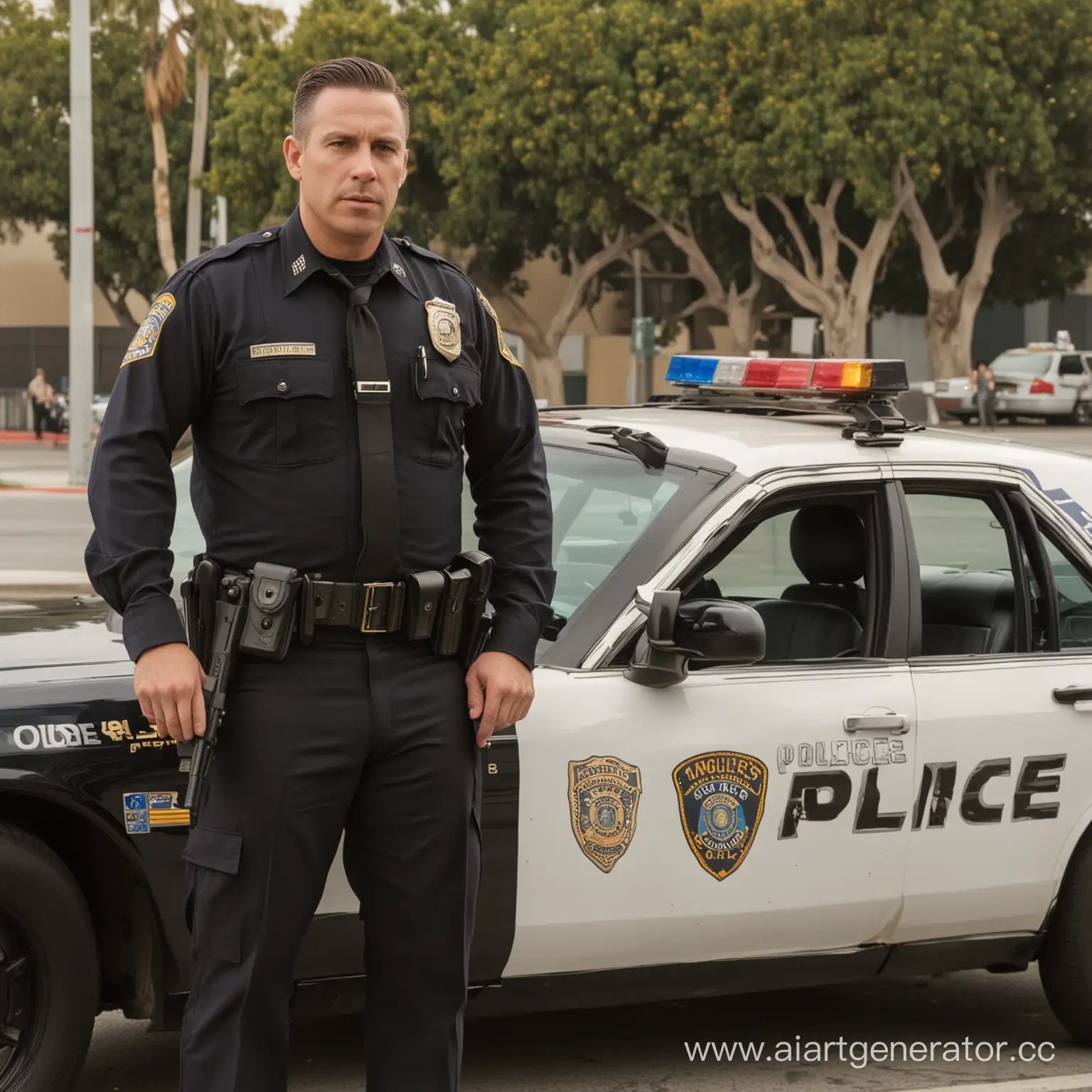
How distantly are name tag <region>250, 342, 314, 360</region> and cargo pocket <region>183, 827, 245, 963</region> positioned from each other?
739 mm

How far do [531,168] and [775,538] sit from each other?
35067 mm

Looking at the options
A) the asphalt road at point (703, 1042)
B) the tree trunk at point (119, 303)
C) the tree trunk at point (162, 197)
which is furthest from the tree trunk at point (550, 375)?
the asphalt road at point (703, 1042)

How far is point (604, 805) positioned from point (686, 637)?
0.38 m

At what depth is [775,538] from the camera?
5.30m

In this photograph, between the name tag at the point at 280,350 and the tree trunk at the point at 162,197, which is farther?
the tree trunk at the point at 162,197

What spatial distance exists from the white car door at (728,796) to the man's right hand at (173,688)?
1019 mm

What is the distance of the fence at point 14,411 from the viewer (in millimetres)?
50312

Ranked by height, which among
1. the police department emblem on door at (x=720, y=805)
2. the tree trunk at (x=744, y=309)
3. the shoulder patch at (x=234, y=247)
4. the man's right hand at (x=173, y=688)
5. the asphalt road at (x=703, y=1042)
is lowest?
the asphalt road at (x=703, y=1042)

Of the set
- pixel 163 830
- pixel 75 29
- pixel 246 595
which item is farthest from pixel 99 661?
pixel 75 29

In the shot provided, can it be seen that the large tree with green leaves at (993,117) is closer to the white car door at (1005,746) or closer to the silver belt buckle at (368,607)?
the white car door at (1005,746)

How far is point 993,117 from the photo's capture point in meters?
36.5

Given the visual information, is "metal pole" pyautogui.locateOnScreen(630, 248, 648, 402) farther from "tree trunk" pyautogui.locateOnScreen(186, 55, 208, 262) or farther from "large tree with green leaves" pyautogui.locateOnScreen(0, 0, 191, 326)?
"large tree with green leaves" pyautogui.locateOnScreen(0, 0, 191, 326)

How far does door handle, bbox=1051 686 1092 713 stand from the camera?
177 inches

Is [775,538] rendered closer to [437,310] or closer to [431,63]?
[437,310]
